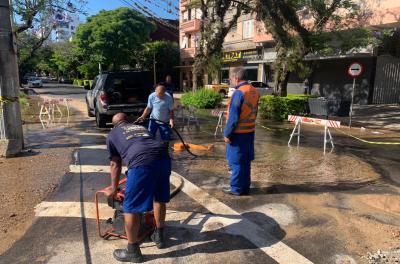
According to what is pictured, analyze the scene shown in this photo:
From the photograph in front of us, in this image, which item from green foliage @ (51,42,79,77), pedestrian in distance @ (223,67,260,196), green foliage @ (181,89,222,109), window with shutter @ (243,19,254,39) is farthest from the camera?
green foliage @ (51,42,79,77)

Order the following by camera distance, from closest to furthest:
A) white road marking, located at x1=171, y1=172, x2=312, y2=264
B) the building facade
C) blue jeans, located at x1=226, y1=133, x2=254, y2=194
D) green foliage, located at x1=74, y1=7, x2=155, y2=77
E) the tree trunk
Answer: white road marking, located at x1=171, y1=172, x2=312, y2=264, blue jeans, located at x1=226, y1=133, x2=254, y2=194, the tree trunk, the building facade, green foliage, located at x1=74, y1=7, x2=155, y2=77

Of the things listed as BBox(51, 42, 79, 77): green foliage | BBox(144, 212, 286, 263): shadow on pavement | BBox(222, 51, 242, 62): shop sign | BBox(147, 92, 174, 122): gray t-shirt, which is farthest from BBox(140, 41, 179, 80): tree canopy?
BBox(144, 212, 286, 263): shadow on pavement

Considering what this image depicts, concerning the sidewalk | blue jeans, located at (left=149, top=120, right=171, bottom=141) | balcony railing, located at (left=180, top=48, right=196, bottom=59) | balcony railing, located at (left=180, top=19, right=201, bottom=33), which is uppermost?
balcony railing, located at (left=180, top=19, right=201, bottom=33)

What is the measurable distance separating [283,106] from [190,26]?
2834 centimetres

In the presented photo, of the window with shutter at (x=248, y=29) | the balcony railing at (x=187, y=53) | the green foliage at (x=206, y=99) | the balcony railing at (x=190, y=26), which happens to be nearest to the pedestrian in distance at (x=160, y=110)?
the green foliage at (x=206, y=99)

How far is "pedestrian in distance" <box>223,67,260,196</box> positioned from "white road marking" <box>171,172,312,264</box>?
1.68 feet

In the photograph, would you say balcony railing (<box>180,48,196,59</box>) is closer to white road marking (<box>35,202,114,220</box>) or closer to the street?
the street

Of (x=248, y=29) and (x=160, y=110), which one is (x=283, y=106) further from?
(x=248, y=29)

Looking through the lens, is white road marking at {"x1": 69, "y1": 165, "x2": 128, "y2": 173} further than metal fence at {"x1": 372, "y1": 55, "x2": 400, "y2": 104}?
No

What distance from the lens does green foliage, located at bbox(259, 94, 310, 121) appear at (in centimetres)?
1491

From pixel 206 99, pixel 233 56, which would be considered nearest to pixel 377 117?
pixel 206 99

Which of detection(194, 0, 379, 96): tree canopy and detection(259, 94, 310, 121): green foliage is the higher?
detection(194, 0, 379, 96): tree canopy

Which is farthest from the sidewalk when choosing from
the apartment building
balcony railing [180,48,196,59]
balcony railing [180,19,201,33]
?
balcony railing [180,48,196,59]

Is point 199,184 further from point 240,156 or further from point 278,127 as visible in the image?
point 278,127
